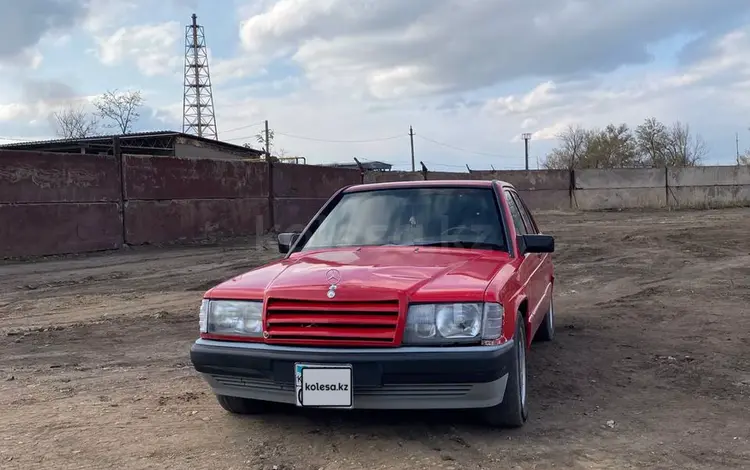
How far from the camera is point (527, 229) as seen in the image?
6.01m

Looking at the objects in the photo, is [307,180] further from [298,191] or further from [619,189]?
[619,189]

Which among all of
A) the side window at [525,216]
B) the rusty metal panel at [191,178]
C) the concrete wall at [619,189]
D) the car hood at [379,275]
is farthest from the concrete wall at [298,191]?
the car hood at [379,275]

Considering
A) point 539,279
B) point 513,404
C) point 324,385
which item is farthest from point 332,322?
point 539,279

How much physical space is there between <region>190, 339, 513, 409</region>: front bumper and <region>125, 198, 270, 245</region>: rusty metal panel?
13.0 m

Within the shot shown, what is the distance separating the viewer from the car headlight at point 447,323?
11.6ft

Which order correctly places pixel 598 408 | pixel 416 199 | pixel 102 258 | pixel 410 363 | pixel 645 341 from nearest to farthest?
pixel 410 363 < pixel 598 408 < pixel 416 199 < pixel 645 341 < pixel 102 258

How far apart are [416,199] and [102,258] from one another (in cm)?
1102

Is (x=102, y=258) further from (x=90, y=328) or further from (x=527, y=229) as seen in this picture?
(x=527, y=229)

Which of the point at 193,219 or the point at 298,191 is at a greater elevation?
the point at 298,191

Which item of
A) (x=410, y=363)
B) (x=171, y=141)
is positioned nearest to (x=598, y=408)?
(x=410, y=363)

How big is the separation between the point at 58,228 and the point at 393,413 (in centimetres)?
1203

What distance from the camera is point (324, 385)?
3535 mm

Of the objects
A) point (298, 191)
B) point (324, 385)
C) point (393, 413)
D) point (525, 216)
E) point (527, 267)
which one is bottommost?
point (393, 413)

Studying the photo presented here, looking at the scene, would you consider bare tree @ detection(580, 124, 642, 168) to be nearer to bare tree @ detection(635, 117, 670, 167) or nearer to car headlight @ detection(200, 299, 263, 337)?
bare tree @ detection(635, 117, 670, 167)
